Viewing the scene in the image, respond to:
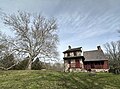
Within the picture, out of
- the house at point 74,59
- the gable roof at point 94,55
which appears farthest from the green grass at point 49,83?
the house at point 74,59

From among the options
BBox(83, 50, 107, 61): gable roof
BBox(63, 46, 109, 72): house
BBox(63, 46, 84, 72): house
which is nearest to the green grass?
BBox(63, 46, 109, 72): house

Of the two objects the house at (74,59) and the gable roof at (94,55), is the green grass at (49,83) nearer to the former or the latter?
the gable roof at (94,55)

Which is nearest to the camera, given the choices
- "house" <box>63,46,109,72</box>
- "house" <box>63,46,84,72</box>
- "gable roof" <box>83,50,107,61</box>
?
"house" <box>63,46,109,72</box>

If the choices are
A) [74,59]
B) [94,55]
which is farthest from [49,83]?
[94,55]

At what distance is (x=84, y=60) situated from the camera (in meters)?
48.0

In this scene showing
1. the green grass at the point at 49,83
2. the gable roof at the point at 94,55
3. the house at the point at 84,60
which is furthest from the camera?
the gable roof at the point at 94,55

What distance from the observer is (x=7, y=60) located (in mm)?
35219

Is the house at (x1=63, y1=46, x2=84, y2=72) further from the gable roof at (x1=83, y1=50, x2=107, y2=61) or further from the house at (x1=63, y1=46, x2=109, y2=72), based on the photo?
the gable roof at (x1=83, y1=50, x2=107, y2=61)

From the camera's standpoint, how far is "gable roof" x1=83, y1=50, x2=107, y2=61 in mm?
46438

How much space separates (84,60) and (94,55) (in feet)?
12.2

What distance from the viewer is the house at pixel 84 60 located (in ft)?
151

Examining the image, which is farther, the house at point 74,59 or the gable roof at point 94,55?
the house at point 74,59

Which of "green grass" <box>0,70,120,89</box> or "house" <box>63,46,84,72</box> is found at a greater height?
"house" <box>63,46,84,72</box>

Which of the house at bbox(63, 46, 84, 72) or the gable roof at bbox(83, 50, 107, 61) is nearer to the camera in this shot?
the gable roof at bbox(83, 50, 107, 61)
